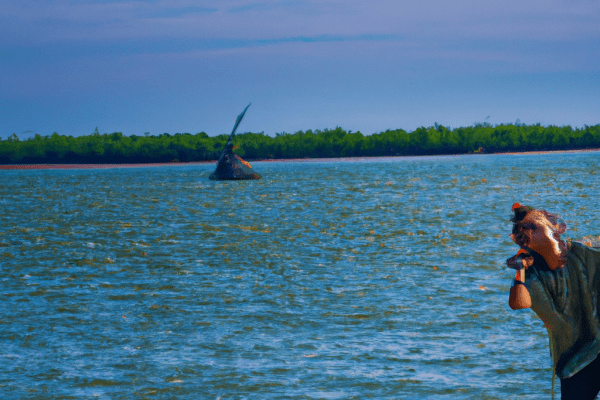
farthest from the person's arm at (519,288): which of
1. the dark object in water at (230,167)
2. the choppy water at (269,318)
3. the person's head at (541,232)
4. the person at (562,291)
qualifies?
the dark object in water at (230,167)

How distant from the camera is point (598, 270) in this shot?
559cm

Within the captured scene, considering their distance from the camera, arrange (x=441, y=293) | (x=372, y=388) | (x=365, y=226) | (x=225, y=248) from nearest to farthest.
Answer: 1. (x=372, y=388)
2. (x=441, y=293)
3. (x=225, y=248)
4. (x=365, y=226)

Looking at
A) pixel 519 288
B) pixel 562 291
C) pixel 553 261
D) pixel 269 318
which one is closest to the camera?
pixel 519 288

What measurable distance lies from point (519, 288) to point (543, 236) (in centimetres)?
40

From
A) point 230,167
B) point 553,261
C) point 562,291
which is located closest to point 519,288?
point 553,261

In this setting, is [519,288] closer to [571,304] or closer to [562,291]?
[562,291]

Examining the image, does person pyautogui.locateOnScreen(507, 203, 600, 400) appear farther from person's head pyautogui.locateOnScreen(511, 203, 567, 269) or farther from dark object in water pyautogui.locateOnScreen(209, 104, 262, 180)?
dark object in water pyautogui.locateOnScreen(209, 104, 262, 180)

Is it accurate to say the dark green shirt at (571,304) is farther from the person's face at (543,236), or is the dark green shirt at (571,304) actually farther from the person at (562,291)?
the person's face at (543,236)

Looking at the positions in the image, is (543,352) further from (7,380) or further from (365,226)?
(365,226)

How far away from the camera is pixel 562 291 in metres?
5.62

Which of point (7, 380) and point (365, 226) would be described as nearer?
point (7, 380)

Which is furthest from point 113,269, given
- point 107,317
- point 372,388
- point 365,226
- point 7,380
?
point 365,226

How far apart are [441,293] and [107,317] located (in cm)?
684

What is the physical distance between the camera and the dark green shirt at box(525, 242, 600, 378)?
5.54m
